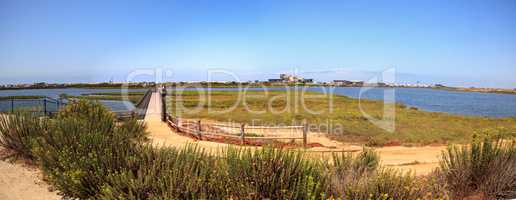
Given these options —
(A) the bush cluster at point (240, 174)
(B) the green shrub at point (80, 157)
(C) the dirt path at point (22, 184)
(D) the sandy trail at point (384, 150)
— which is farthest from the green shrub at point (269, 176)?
(C) the dirt path at point (22, 184)

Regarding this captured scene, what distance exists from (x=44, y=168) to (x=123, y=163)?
1780mm

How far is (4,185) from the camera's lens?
5.30 meters

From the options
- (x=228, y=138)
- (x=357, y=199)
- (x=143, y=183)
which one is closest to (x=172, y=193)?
(x=143, y=183)

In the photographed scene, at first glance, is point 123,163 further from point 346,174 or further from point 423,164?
point 423,164

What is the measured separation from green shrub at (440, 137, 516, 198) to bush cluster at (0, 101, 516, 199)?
1 centimetres

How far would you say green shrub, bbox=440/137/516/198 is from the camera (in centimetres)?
458

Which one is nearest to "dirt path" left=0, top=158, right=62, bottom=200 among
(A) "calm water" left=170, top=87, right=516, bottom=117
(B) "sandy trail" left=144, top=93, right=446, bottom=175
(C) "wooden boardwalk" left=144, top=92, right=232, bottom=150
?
(B) "sandy trail" left=144, top=93, right=446, bottom=175

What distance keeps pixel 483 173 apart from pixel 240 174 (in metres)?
3.99

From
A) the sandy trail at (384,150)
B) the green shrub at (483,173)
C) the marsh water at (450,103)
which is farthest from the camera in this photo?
the marsh water at (450,103)

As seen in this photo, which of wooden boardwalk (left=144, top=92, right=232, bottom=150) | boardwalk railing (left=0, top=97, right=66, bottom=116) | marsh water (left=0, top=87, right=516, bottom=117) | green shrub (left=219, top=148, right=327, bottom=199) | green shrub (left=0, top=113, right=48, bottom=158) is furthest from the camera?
marsh water (left=0, top=87, right=516, bottom=117)

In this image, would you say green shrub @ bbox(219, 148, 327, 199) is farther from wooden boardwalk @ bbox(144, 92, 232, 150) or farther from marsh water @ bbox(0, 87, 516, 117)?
marsh water @ bbox(0, 87, 516, 117)

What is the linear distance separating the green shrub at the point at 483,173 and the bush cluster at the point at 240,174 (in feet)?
0.04

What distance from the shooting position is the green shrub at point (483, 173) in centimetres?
458

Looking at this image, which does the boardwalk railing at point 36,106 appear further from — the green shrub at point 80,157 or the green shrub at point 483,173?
the green shrub at point 483,173
